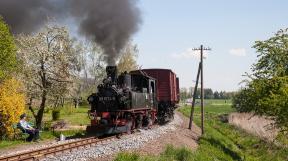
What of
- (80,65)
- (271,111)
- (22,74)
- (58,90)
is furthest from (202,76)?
(80,65)

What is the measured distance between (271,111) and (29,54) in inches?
687

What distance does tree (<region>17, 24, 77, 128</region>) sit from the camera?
29484mm

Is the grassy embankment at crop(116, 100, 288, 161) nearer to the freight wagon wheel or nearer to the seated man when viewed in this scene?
the freight wagon wheel

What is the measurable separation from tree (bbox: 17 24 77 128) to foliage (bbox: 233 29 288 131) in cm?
1299

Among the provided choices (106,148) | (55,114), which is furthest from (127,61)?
(106,148)

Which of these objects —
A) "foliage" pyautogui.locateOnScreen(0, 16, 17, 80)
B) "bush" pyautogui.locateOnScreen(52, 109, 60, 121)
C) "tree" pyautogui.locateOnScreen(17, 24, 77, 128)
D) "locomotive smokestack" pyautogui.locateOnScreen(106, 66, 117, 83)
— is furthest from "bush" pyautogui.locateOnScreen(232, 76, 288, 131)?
"bush" pyautogui.locateOnScreen(52, 109, 60, 121)

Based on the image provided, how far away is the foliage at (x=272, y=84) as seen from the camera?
2430cm

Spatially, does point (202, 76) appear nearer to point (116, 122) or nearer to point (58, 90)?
point (58, 90)

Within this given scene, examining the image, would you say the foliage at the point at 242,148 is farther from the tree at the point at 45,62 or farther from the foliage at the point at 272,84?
the tree at the point at 45,62

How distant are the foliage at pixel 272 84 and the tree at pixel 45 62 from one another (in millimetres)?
12992

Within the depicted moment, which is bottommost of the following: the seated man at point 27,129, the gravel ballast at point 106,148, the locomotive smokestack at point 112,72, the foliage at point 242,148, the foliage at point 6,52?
the foliage at point 242,148

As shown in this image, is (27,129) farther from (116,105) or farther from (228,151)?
(228,151)

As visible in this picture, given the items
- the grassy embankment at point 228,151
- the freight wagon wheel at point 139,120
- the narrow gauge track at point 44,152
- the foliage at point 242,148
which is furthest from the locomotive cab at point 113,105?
the foliage at point 242,148

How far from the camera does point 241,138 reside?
35312mm
